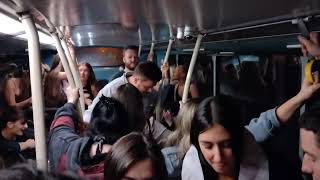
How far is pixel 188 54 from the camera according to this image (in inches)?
293

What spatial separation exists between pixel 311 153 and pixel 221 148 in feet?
1.28

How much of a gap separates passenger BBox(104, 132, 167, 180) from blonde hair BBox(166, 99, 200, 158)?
2.26 ft

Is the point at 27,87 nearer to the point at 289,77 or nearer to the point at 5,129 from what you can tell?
the point at 5,129

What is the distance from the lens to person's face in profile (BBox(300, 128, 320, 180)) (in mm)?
1698

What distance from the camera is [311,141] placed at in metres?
1.74

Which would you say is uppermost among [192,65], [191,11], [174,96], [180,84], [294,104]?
[191,11]

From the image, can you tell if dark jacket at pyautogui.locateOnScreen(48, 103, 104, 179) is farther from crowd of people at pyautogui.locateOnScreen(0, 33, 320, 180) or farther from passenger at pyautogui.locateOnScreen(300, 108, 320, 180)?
passenger at pyautogui.locateOnScreen(300, 108, 320, 180)

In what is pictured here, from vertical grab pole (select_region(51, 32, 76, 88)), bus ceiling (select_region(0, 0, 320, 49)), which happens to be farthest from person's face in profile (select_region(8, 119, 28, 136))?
bus ceiling (select_region(0, 0, 320, 49))

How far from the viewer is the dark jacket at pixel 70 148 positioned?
5.46 feet

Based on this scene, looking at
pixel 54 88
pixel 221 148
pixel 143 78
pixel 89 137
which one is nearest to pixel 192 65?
pixel 143 78

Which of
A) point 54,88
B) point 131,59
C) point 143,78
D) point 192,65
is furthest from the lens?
point 131,59

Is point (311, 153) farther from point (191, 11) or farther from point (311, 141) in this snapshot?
point (191, 11)

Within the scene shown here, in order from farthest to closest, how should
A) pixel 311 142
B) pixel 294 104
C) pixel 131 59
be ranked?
pixel 131 59, pixel 294 104, pixel 311 142

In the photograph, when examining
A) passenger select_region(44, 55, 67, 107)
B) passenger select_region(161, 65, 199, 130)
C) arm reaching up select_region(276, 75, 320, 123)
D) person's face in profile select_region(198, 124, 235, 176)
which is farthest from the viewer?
passenger select_region(44, 55, 67, 107)
